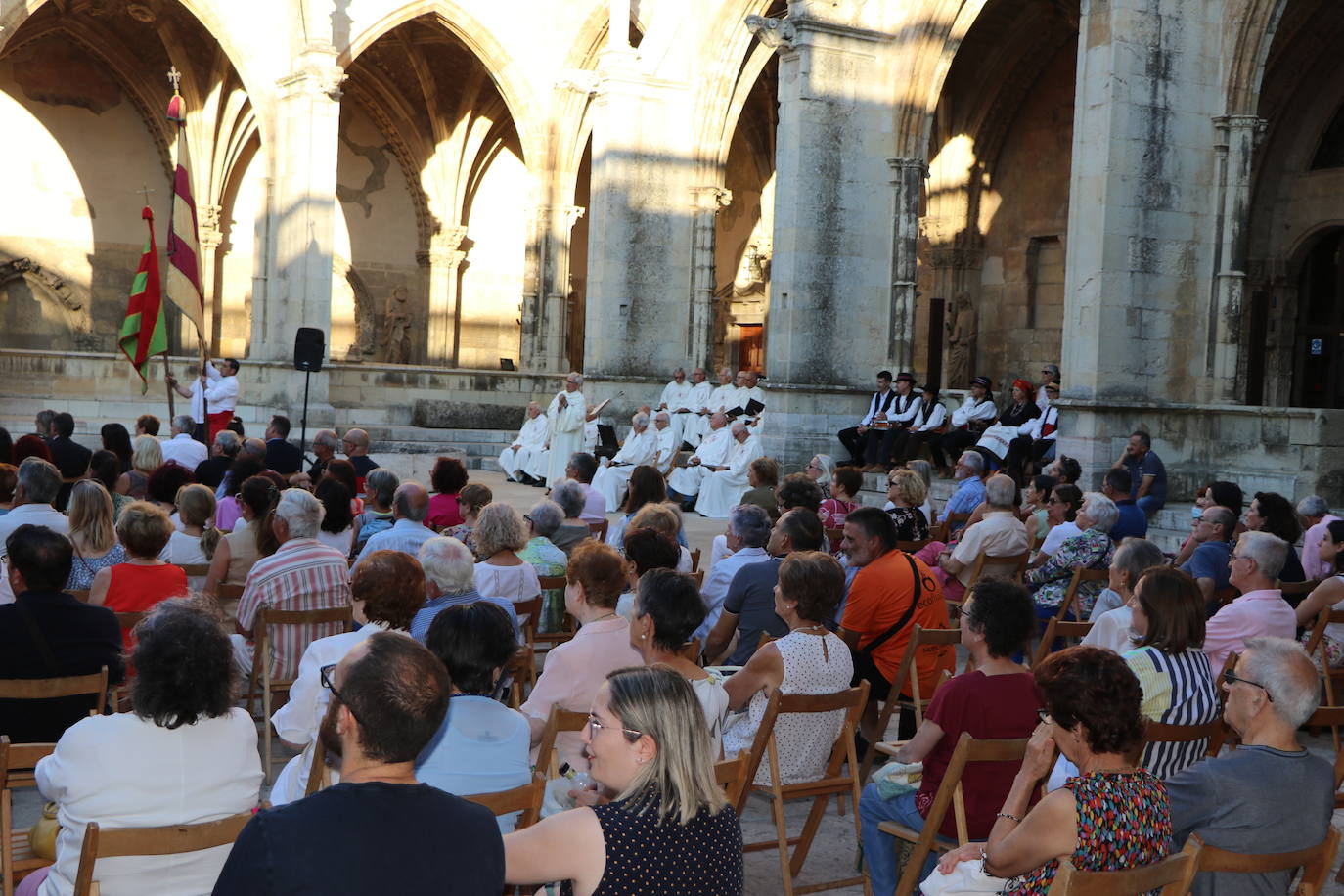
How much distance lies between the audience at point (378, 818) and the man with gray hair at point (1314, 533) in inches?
226

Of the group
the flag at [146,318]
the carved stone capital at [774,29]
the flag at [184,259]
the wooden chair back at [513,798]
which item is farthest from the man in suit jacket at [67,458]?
the carved stone capital at [774,29]

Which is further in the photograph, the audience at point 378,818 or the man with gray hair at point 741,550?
the man with gray hair at point 741,550

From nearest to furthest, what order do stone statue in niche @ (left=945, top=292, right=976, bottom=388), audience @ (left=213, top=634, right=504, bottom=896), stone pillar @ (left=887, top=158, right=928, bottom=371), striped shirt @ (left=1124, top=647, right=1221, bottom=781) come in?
audience @ (left=213, top=634, right=504, bottom=896), striped shirt @ (left=1124, top=647, right=1221, bottom=781), stone pillar @ (left=887, top=158, right=928, bottom=371), stone statue in niche @ (left=945, top=292, right=976, bottom=388)

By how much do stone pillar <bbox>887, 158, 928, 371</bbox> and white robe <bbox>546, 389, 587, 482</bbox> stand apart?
3.84m

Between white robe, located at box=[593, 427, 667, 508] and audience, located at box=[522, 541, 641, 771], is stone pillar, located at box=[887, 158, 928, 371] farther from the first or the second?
audience, located at box=[522, 541, 641, 771]

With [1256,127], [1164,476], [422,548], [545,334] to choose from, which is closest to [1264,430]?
[1164,476]

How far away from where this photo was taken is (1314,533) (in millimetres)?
6996

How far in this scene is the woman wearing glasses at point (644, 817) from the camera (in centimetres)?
224

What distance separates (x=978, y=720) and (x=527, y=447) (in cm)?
1361

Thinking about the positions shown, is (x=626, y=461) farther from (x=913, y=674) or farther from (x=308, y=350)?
(x=913, y=674)

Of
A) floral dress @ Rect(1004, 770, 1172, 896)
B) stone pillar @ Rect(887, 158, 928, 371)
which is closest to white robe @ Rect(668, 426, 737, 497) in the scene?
stone pillar @ Rect(887, 158, 928, 371)

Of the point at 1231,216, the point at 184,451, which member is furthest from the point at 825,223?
the point at 184,451

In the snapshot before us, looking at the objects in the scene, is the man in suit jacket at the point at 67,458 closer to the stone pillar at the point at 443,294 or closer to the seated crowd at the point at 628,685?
the seated crowd at the point at 628,685

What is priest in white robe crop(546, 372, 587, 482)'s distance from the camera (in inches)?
632
